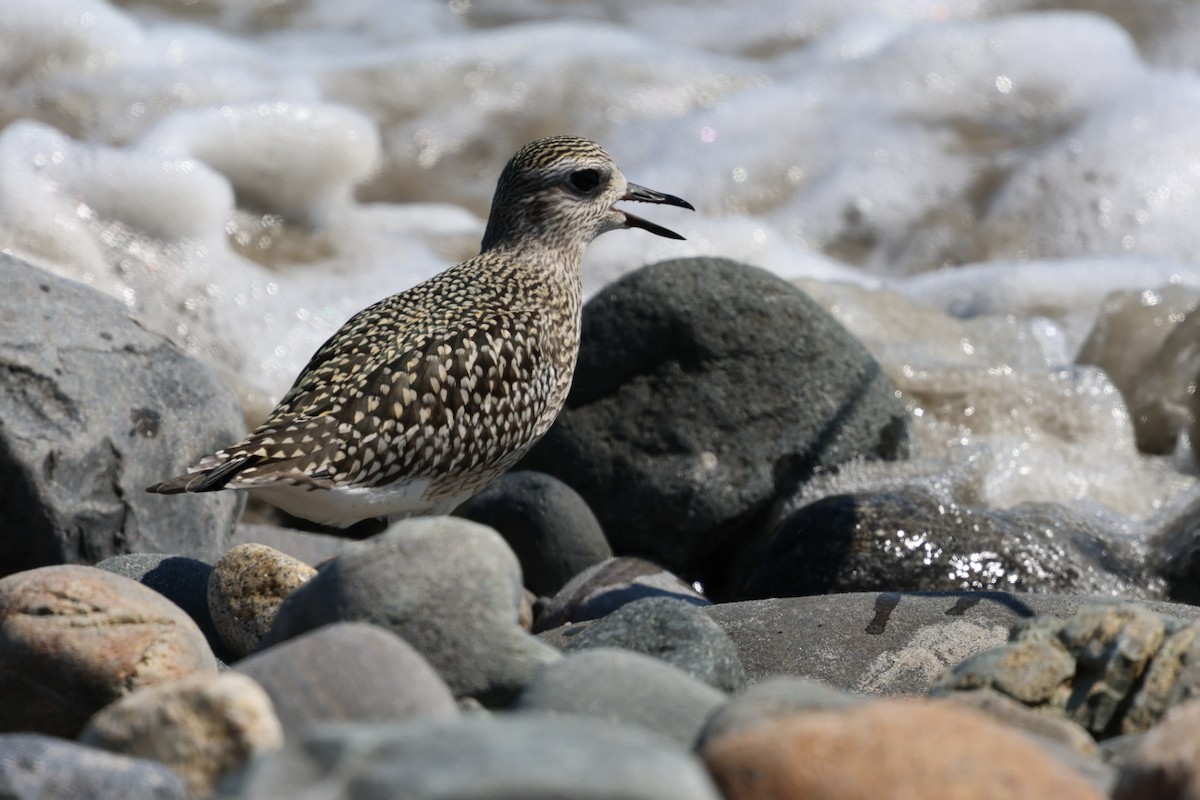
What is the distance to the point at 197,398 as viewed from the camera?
6316 mm

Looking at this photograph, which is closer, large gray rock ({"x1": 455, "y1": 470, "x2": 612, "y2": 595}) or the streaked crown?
the streaked crown

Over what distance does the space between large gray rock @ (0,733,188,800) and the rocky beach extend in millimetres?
15

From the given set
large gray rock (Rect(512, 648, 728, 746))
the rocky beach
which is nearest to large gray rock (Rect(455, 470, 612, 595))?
the rocky beach

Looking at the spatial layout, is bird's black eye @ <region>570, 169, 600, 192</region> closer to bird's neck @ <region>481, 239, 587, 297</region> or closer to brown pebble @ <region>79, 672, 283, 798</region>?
bird's neck @ <region>481, 239, 587, 297</region>

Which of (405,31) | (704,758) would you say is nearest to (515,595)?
(704,758)

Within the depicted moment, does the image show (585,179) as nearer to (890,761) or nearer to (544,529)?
(544,529)

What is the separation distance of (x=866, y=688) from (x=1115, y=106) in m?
9.75

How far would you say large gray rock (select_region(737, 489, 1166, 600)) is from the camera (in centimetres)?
629

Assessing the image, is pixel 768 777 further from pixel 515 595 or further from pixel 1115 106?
pixel 1115 106

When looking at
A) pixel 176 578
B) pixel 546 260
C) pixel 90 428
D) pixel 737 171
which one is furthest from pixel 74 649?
pixel 737 171

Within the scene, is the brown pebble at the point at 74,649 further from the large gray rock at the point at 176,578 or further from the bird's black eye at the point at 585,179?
the bird's black eye at the point at 585,179

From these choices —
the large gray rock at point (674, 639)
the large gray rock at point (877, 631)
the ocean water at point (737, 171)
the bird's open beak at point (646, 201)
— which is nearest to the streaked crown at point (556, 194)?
the bird's open beak at point (646, 201)

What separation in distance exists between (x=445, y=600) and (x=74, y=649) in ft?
3.56

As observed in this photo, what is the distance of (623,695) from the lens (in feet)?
11.9
